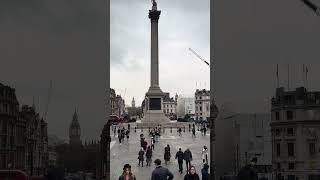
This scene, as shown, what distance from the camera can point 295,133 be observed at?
16266 mm

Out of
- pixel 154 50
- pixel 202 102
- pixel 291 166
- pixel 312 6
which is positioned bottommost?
pixel 291 166

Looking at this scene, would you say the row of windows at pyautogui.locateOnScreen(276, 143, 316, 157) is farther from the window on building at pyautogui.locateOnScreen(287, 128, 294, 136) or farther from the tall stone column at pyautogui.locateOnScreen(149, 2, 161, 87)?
the tall stone column at pyautogui.locateOnScreen(149, 2, 161, 87)

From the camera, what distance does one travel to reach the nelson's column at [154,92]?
7269 centimetres

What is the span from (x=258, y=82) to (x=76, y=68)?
5718 millimetres

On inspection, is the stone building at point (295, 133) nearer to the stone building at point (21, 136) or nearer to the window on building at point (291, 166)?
the window on building at point (291, 166)

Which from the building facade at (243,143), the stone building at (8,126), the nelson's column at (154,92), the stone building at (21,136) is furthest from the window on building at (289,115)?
the nelson's column at (154,92)

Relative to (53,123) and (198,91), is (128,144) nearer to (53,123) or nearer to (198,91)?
(53,123)

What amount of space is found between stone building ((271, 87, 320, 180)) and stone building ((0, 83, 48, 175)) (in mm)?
7119

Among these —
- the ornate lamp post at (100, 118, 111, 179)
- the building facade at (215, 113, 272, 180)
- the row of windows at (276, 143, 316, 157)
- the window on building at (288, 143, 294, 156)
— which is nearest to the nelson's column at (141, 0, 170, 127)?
the building facade at (215, 113, 272, 180)

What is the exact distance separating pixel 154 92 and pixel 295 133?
58075 mm

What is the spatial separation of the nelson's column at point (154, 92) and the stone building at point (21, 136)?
55.8 m

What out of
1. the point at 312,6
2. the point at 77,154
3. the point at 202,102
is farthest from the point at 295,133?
the point at 202,102

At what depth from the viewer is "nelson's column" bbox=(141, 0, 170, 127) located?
72688mm

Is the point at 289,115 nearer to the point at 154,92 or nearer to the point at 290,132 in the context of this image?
the point at 290,132
